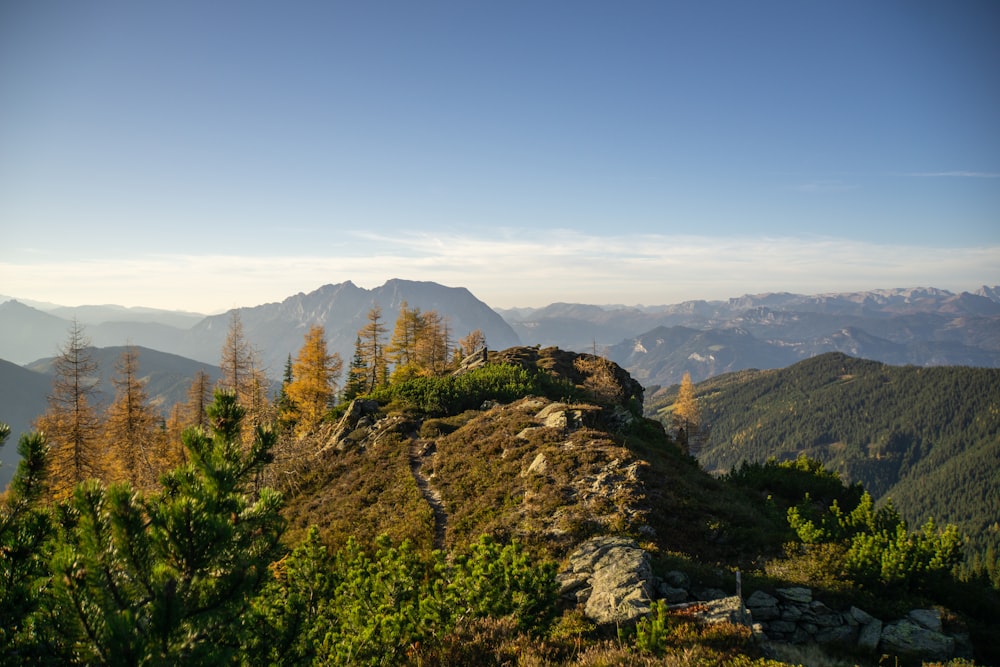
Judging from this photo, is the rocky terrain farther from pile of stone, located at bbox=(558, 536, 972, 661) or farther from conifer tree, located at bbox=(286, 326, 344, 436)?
conifer tree, located at bbox=(286, 326, 344, 436)

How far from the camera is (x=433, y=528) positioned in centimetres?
1859

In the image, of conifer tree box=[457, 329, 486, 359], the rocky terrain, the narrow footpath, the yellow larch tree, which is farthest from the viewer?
conifer tree box=[457, 329, 486, 359]

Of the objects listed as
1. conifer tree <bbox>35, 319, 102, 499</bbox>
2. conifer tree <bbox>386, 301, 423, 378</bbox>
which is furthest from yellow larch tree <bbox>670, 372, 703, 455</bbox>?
conifer tree <bbox>35, 319, 102, 499</bbox>

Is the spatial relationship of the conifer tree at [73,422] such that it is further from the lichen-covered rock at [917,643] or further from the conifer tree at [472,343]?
the conifer tree at [472,343]

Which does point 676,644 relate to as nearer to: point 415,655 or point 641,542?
point 415,655

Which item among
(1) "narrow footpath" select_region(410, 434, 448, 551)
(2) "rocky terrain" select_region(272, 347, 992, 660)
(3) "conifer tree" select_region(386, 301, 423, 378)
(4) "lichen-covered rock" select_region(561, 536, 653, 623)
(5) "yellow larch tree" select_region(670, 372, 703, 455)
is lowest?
(5) "yellow larch tree" select_region(670, 372, 703, 455)

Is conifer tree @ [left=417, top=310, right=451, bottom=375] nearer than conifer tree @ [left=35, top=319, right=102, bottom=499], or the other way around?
conifer tree @ [left=35, top=319, right=102, bottom=499]

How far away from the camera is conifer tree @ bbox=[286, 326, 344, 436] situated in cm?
4238

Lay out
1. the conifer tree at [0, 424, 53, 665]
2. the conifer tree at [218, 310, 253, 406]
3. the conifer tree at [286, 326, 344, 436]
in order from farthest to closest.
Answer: the conifer tree at [286, 326, 344, 436], the conifer tree at [218, 310, 253, 406], the conifer tree at [0, 424, 53, 665]

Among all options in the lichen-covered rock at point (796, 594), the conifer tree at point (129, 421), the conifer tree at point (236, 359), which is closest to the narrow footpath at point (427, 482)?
the lichen-covered rock at point (796, 594)

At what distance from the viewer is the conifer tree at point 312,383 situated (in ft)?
139

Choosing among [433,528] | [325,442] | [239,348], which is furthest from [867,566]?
[239,348]

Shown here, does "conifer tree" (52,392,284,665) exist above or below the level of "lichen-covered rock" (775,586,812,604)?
above

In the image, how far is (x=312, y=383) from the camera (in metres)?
42.6
